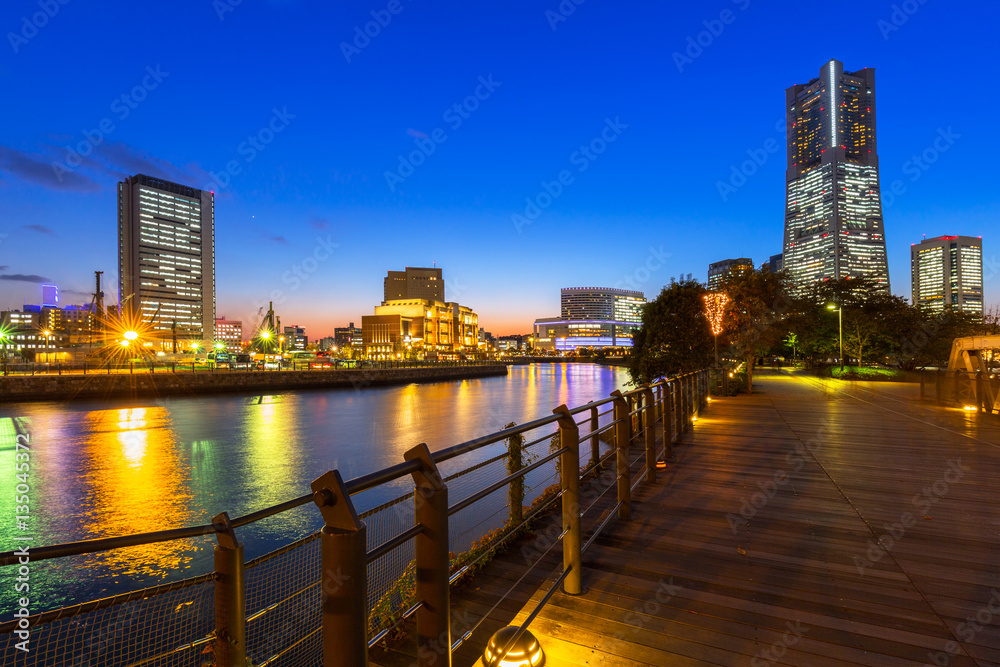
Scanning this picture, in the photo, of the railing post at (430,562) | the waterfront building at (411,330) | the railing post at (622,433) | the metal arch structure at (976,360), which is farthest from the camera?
the waterfront building at (411,330)

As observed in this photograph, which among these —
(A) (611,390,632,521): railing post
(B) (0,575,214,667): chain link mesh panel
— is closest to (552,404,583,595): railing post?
(A) (611,390,632,521): railing post

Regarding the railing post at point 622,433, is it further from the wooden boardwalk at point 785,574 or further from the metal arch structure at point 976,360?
the metal arch structure at point 976,360

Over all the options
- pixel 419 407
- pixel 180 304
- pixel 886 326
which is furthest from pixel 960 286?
pixel 180 304

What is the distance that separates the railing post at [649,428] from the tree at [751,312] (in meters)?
16.8

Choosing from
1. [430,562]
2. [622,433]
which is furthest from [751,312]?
[430,562]

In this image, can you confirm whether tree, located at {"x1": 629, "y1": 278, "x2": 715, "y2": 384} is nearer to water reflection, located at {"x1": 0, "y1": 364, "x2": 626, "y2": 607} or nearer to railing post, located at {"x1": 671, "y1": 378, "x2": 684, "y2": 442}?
water reflection, located at {"x1": 0, "y1": 364, "x2": 626, "y2": 607}

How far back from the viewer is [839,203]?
16838 cm

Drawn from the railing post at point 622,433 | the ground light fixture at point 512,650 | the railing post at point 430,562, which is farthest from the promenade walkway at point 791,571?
the railing post at point 430,562

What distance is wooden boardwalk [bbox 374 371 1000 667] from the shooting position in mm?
2936

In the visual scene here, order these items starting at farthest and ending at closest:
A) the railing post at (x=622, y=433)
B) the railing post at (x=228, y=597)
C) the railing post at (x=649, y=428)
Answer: the railing post at (x=649, y=428)
the railing post at (x=622, y=433)
the railing post at (x=228, y=597)

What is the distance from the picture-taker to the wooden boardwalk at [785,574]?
2936 mm

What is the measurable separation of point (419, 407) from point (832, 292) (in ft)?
147

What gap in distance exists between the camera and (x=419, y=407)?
4097 centimetres

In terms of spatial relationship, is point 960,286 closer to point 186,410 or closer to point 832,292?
point 832,292
